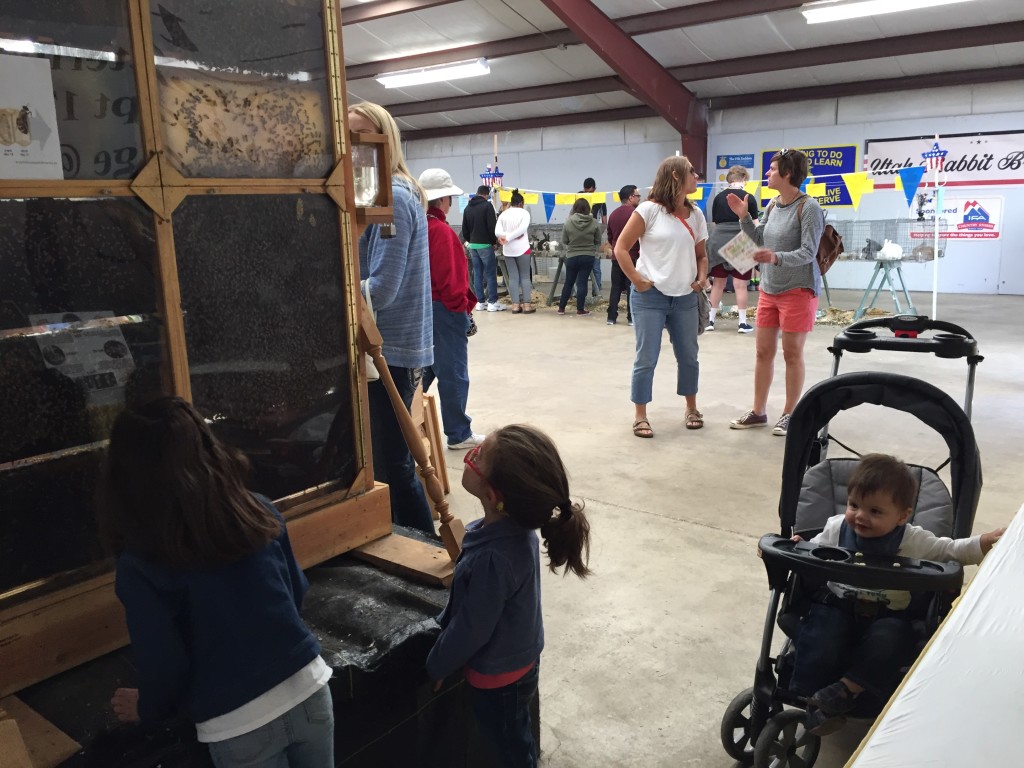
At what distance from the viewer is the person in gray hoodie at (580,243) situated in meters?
9.02

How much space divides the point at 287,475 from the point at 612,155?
12.1 metres

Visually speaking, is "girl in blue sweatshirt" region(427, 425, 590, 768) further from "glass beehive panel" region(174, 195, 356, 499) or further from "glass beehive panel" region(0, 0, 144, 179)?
"glass beehive panel" region(0, 0, 144, 179)

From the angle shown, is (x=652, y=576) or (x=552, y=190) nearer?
(x=652, y=576)

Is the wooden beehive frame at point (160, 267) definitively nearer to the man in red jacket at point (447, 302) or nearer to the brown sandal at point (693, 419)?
the man in red jacket at point (447, 302)

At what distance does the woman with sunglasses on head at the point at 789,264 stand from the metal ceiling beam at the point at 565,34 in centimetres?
475

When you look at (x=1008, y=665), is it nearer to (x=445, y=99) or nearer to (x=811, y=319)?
(x=811, y=319)

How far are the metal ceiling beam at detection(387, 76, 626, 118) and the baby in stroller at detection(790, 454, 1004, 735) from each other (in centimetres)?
1043

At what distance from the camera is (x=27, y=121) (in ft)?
4.49

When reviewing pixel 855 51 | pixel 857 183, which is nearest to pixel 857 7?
pixel 855 51

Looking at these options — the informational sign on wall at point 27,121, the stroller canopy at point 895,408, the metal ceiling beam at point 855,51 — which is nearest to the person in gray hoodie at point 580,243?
the metal ceiling beam at point 855,51

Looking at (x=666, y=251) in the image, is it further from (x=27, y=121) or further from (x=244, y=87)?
(x=27, y=121)

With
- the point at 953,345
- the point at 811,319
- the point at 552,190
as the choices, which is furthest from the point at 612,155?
the point at 953,345

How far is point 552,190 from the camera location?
1391 cm

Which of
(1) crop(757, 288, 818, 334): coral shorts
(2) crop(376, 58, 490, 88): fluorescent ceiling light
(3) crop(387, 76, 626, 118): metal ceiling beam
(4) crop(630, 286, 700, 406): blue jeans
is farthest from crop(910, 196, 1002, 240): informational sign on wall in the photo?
(4) crop(630, 286, 700, 406): blue jeans
